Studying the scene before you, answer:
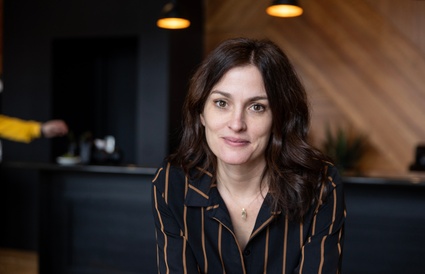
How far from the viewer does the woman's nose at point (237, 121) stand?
4.82ft

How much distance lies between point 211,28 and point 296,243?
4810 millimetres

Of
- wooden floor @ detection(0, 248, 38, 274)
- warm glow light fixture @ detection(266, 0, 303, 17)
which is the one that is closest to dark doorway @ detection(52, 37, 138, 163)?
wooden floor @ detection(0, 248, 38, 274)

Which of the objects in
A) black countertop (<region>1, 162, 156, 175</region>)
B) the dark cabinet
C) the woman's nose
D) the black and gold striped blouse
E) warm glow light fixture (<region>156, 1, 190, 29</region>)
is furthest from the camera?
warm glow light fixture (<region>156, 1, 190, 29</region>)

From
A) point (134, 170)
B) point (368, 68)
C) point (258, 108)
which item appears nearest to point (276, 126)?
point (258, 108)

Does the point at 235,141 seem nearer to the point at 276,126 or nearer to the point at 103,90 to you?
the point at 276,126

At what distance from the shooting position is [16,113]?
591 centimetres

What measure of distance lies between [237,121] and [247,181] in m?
0.28

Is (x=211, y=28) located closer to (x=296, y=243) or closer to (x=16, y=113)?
(x=16, y=113)

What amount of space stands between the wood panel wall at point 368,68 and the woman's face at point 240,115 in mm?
4175

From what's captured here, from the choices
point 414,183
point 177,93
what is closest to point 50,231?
point 177,93

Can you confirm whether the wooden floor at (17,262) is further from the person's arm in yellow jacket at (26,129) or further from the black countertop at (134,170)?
the person's arm in yellow jacket at (26,129)

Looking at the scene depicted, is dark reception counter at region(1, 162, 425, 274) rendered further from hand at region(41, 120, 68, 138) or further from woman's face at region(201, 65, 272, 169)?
woman's face at region(201, 65, 272, 169)

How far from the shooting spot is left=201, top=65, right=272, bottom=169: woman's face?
1485mm

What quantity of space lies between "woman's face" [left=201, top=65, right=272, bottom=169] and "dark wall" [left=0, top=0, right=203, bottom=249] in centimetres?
387
